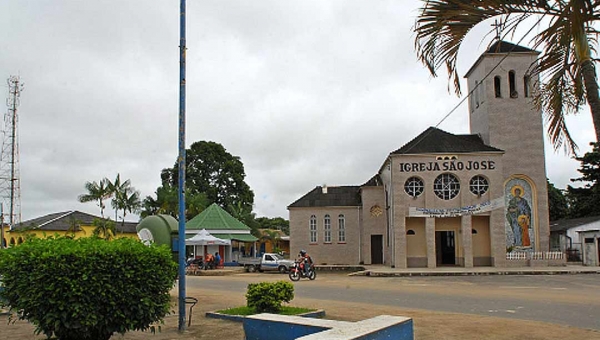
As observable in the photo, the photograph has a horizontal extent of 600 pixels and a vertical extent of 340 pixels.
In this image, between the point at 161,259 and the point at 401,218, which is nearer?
the point at 161,259

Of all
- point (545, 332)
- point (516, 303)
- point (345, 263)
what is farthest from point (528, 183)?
point (545, 332)

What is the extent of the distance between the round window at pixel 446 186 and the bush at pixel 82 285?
1140 inches

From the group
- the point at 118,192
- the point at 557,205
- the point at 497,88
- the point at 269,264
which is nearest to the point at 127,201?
the point at 118,192

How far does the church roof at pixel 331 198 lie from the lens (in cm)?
4281

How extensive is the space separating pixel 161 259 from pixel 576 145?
5837 millimetres

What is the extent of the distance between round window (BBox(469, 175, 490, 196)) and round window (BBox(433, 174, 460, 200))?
0.88m

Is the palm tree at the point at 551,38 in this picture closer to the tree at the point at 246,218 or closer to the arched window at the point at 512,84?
the arched window at the point at 512,84

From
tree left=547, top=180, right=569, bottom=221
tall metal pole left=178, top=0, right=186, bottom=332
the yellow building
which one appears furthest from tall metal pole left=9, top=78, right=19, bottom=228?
tree left=547, top=180, right=569, bottom=221

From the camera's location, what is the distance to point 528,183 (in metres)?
36.2

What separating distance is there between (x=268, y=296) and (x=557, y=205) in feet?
178

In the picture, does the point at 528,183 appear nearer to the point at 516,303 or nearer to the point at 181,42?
the point at 516,303

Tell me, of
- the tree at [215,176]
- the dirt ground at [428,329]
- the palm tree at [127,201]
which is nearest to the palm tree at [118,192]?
the palm tree at [127,201]

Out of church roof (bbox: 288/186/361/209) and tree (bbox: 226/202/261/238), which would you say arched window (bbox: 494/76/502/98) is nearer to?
church roof (bbox: 288/186/361/209)

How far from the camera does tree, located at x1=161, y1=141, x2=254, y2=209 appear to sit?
214 ft
